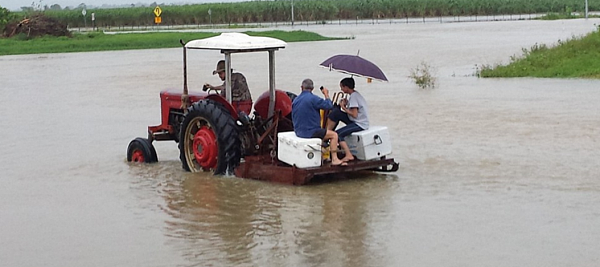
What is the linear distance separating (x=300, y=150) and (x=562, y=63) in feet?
57.6

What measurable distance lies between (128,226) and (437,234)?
10.2 ft

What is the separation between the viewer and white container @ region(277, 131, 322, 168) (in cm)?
1190

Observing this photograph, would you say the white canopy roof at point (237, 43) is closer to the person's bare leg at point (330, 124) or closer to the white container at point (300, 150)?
the person's bare leg at point (330, 124)

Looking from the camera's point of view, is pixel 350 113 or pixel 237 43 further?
pixel 237 43

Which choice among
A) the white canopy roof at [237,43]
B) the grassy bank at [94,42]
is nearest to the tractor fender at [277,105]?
the white canopy roof at [237,43]

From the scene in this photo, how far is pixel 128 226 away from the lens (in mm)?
10586

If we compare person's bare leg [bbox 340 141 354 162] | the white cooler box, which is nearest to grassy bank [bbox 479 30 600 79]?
the white cooler box

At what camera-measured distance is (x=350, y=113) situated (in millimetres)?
12406

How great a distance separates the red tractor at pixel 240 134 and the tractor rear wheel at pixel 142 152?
104 cm

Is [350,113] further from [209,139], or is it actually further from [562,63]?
[562,63]

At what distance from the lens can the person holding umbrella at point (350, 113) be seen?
487 inches

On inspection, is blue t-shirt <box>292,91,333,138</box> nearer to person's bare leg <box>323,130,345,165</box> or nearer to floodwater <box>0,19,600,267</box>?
person's bare leg <box>323,130,345,165</box>

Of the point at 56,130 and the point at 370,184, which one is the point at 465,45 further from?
the point at 370,184

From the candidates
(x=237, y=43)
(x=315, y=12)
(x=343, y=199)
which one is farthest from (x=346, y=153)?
(x=315, y=12)
